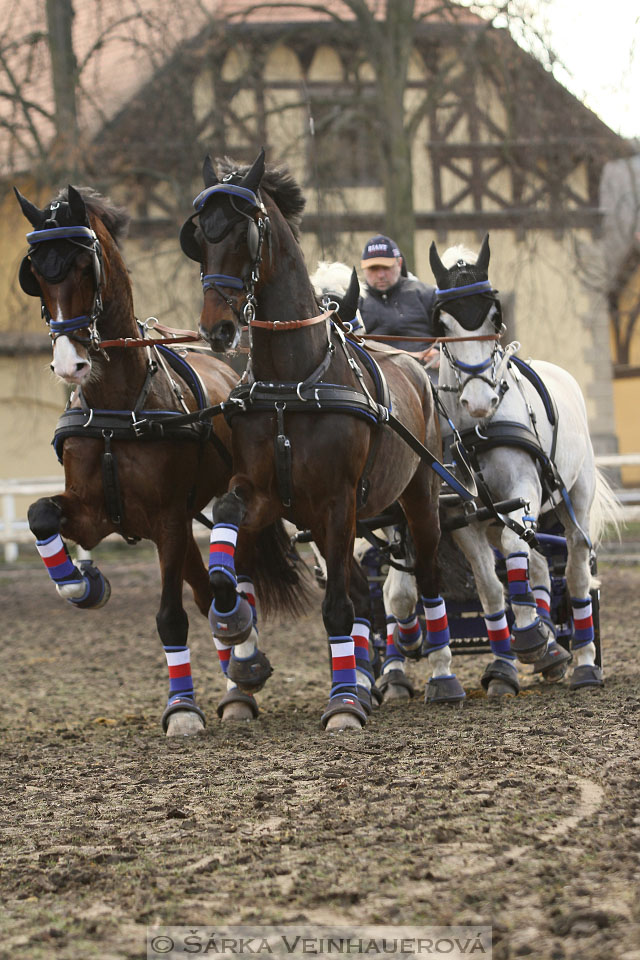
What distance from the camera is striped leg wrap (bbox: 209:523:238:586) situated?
17.1ft

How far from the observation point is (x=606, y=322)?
23188 millimetres

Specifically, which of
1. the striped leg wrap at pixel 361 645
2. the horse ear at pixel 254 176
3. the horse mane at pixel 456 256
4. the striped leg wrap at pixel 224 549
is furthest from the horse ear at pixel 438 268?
the striped leg wrap at pixel 224 549

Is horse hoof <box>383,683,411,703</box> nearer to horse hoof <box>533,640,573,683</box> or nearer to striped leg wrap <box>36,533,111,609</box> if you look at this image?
horse hoof <box>533,640,573,683</box>

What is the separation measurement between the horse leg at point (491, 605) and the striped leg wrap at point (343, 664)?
1.25 metres

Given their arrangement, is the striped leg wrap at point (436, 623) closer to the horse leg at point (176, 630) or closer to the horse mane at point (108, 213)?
the horse leg at point (176, 630)

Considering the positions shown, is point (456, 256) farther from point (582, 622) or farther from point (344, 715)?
point (344, 715)

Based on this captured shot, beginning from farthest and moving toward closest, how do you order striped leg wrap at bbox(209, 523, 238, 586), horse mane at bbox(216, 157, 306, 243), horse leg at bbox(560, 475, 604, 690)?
horse leg at bbox(560, 475, 604, 690), horse mane at bbox(216, 157, 306, 243), striped leg wrap at bbox(209, 523, 238, 586)

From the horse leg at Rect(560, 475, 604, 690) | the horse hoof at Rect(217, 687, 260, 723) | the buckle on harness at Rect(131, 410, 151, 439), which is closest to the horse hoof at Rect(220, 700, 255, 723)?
the horse hoof at Rect(217, 687, 260, 723)

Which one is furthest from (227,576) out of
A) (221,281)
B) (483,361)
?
(483,361)

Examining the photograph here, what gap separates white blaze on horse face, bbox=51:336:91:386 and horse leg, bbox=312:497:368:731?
1.18 metres

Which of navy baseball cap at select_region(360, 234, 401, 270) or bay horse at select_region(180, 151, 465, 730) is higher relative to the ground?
navy baseball cap at select_region(360, 234, 401, 270)

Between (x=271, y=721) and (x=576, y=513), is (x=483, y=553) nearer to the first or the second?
(x=576, y=513)

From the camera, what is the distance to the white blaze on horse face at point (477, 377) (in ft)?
21.1

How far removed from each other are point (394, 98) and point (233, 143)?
2.04 meters
